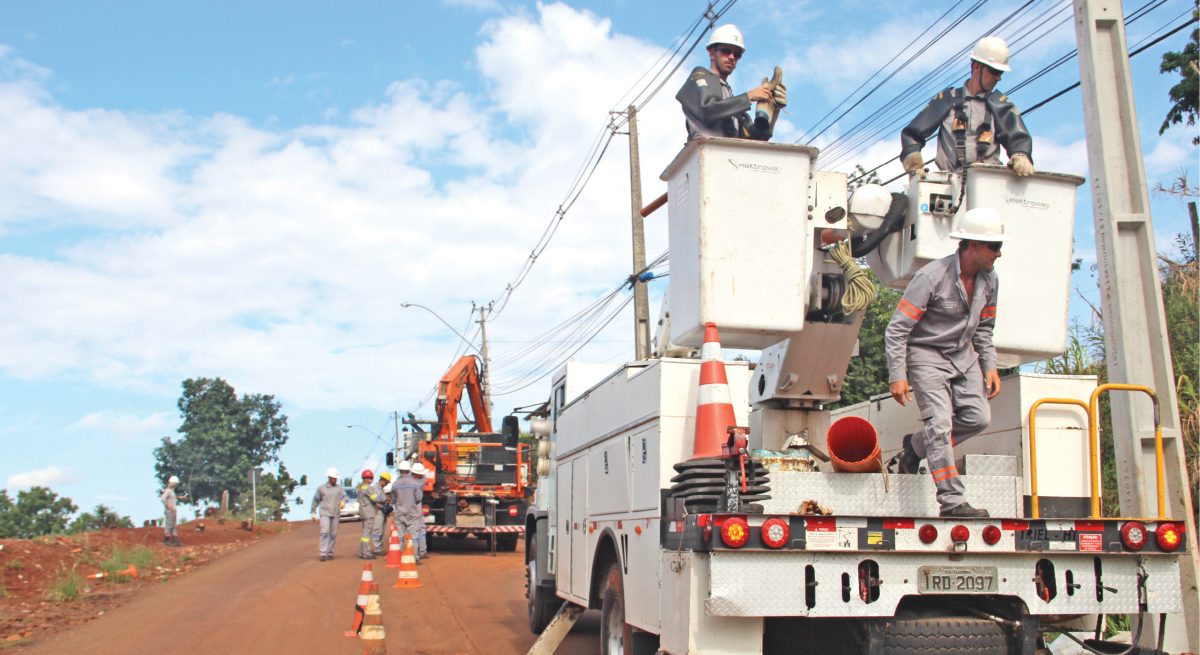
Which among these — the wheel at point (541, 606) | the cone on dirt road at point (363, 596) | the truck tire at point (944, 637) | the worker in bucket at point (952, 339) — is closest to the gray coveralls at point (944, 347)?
the worker in bucket at point (952, 339)

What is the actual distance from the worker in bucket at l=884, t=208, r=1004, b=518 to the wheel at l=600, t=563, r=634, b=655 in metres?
2.25

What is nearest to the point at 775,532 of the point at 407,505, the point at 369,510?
the point at 407,505

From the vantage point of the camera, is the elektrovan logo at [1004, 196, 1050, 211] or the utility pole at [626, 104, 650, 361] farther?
the utility pole at [626, 104, 650, 361]

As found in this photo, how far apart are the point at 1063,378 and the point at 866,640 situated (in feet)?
7.18

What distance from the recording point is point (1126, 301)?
23.4 ft

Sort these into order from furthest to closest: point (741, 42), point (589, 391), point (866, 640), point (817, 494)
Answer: point (589, 391) → point (741, 42) → point (817, 494) → point (866, 640)

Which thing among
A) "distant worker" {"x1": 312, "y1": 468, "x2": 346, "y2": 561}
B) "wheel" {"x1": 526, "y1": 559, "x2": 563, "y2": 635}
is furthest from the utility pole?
"wheel" {"x1": 526, "y1": 559, "x2": 563, "y2": 635}

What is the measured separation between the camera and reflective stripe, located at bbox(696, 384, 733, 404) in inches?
251

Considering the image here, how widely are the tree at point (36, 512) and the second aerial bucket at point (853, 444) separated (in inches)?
2014

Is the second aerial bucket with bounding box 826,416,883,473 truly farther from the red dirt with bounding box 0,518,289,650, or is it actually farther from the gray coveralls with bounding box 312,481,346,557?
the gray coveralls with bounding box 312,481,346,557

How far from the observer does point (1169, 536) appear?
577 centimetres

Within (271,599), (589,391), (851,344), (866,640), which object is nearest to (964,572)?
(866,640)

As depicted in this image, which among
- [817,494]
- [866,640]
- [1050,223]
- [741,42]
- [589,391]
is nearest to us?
[866,640]

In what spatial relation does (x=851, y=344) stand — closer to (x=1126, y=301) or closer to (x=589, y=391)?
(x=1126, y=301)
